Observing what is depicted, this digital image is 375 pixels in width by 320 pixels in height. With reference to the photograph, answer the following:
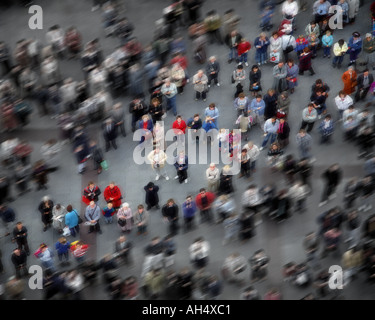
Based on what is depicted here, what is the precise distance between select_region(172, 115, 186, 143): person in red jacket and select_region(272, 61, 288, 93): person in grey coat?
131 inches

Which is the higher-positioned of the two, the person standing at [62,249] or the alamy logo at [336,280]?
the person standing at [62,249]

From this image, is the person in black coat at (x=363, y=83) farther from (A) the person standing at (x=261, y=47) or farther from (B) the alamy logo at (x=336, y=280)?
(B) the alamy logo at (x=336, y=280)

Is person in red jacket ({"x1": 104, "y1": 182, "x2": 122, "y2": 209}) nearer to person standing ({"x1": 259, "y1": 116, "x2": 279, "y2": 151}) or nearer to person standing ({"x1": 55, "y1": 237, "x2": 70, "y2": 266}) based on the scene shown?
person standing ({"x1": 55, "y1": 237, "x2": 70, "y2": 266})

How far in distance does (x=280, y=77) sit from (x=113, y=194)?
672 centimetres

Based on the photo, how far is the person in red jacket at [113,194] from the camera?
27.8m

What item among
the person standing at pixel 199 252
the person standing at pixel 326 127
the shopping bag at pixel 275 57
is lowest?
the person standing at pixel 199 252

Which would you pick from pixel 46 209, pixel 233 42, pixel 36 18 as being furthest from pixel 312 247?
pixel 36 18

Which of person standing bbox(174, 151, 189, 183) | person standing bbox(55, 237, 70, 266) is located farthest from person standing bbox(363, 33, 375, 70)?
person standing bbox(55, 237, 70, 266)

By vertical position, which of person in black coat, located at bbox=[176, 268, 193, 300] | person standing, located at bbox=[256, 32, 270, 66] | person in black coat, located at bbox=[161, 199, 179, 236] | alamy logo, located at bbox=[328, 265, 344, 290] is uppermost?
person standing, located at bbox=[256, 32, 270, 66]

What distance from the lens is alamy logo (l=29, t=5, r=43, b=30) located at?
34.5 meters

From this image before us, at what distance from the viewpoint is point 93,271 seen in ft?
85.7

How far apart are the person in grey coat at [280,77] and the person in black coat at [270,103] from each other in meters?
1.08

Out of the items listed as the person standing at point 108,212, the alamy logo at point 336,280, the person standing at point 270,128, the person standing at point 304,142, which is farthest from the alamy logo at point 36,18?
the alamy logo at point 336,280
